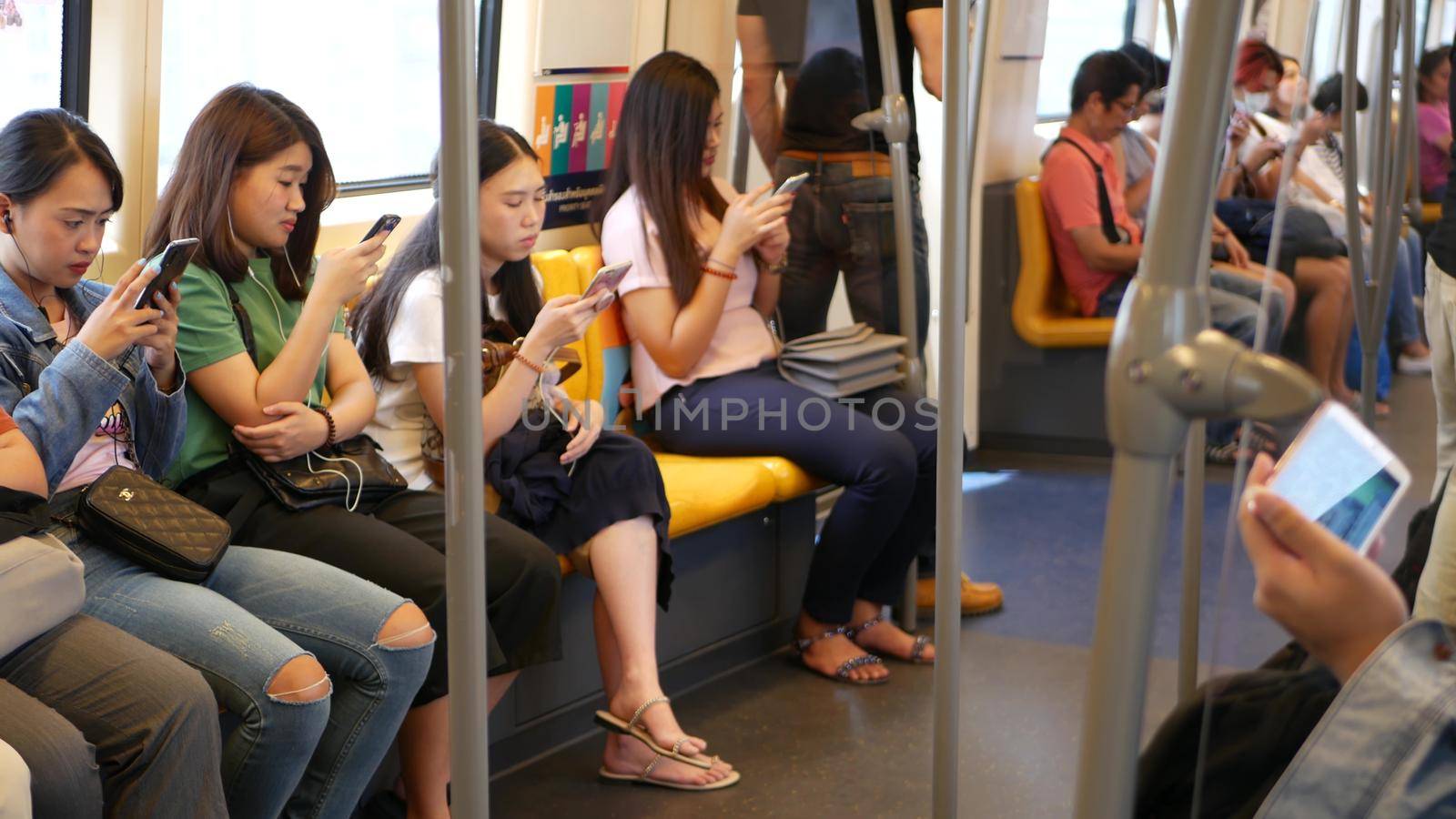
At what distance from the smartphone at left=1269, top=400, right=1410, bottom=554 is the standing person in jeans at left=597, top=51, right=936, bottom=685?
260 centimetres

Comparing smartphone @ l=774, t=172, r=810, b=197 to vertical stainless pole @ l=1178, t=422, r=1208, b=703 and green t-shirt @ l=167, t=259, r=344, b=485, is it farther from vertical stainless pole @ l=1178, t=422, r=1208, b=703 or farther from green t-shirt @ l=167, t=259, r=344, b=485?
vertical stainless pole @ l=1178, t=422, r=1208, b=703

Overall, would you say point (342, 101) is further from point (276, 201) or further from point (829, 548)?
point (829, 548)

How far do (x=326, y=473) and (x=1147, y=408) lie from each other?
6.37ft

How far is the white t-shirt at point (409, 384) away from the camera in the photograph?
272 cm

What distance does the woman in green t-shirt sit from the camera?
2344 millimetres

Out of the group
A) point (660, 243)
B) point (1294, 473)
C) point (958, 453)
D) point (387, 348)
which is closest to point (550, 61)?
point (660, 243)

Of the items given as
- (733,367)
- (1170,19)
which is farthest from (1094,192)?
(733,367)

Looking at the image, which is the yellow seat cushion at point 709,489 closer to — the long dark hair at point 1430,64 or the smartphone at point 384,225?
the smartphone at point 384,225

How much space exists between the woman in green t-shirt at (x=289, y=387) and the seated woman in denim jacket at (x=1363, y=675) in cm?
180

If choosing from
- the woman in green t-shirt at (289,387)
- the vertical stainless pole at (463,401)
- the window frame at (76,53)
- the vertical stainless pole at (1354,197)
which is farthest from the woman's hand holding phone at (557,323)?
the vertical stainless pole at (1354,197)

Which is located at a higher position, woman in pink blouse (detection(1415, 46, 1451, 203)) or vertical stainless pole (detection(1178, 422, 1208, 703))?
woman in pink blouse (detection(1415, 46, 1451, 203))

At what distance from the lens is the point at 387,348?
277 centimetres

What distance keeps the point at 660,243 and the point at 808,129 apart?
440 mm

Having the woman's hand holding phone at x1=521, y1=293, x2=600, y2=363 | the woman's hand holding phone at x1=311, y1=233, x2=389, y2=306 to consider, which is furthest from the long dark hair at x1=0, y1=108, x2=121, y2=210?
the woman's hand holding phone at x1=521, y1=293, x2=600, y2=363
